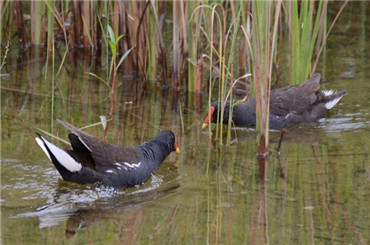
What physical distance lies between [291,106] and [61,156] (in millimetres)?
2540

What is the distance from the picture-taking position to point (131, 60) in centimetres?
740

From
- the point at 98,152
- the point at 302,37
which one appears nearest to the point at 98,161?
the point at 98,152

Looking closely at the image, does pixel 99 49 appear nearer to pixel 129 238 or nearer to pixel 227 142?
pixel 227 142

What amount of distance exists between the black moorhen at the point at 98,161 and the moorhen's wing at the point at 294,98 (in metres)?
1.67

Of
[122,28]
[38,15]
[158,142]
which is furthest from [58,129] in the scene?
[38,15]

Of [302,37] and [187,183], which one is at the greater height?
[302,37]

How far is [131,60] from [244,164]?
8.80ft

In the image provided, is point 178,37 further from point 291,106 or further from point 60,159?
point 60,159

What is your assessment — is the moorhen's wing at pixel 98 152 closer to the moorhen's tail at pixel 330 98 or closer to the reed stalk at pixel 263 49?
the reed stalk at pixel 263 49

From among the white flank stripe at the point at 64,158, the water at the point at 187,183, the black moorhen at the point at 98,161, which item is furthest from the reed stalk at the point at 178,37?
the white flank stripe at the point at 64,158

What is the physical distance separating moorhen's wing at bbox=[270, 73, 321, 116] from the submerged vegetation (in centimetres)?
24

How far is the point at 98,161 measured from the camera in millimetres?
4816

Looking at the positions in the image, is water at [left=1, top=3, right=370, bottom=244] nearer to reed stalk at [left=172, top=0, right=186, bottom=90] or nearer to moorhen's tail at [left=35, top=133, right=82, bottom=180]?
moorhen's tail at [left=35, top=133, right=82, bottom=180]

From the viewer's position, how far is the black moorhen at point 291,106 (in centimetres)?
627
